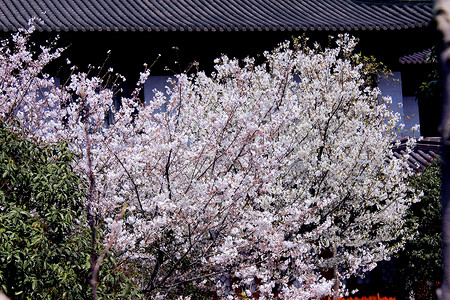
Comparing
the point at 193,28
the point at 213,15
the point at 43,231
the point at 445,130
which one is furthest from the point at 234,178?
the point at 213,15

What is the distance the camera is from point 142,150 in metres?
6.11

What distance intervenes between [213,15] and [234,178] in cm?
950

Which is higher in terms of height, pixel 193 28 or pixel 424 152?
pixel 193 28

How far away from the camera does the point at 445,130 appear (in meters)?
0.88

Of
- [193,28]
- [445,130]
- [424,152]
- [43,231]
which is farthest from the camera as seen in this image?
[193,28]

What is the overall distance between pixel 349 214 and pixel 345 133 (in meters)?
1.20

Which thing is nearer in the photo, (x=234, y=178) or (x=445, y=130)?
(x=445, y=130)

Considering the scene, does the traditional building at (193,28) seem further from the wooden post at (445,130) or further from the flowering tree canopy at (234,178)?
the wooden post at (445,130)

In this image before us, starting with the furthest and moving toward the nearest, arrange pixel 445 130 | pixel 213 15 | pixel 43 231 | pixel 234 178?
pixel 213 15 < pixel 234 178 < pixel 43 231 < pixel 445 130

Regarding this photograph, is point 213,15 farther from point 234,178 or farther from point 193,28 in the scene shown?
point 234,178

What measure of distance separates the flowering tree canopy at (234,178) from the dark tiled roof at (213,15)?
4.36 m

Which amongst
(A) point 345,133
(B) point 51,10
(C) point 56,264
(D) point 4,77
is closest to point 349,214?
(A) point 345,133

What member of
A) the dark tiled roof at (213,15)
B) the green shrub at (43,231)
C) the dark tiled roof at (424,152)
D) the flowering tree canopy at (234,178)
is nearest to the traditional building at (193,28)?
the dark tiled roof at (213,15)

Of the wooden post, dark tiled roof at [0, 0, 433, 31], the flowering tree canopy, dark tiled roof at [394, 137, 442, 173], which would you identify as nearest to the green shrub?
the flowering tree canopy
